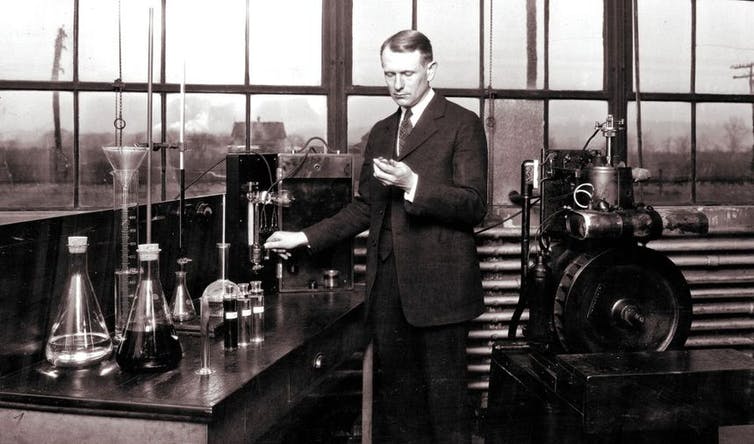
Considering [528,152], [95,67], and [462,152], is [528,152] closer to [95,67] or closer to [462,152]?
[462,152]

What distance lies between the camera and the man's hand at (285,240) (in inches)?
110

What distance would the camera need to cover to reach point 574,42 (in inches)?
156

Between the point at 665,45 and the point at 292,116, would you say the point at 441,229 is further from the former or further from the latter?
the point at 665,45

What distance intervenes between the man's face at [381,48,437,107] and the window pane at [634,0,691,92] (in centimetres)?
182

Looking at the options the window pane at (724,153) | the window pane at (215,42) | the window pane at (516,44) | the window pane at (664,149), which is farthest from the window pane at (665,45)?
the window pane at (215,42)

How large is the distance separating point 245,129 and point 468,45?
1.22 m

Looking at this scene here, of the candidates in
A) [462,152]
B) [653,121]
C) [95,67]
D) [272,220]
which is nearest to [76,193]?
→ [95,67]

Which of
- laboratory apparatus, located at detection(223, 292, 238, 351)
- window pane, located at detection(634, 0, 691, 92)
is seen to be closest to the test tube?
laboratory apparatus, located at detection(223, 292, 238, 351)

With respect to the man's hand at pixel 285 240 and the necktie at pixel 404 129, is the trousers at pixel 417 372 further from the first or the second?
the necktie at pixel 404 129

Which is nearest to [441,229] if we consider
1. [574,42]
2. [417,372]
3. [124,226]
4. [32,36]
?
[417,372]

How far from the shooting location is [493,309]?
374 cm

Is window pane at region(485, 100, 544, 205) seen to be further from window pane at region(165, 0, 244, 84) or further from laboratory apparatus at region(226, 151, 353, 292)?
window pane at region(165, 0, 244, 84)

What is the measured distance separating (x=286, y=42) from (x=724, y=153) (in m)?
2.45

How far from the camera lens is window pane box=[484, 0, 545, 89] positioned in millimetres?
3889
